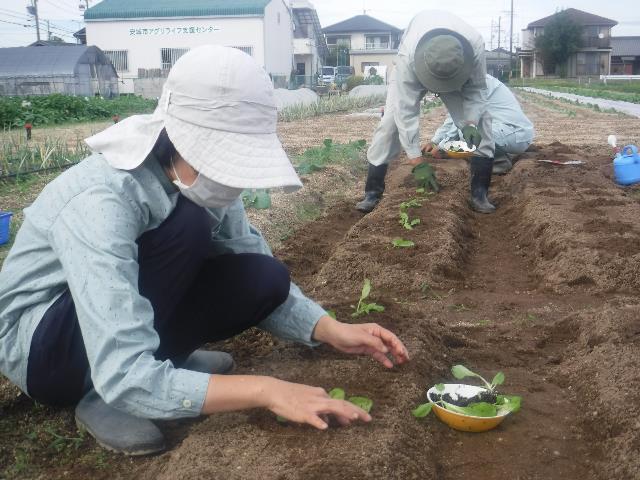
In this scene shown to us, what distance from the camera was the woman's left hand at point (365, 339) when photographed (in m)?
2.09

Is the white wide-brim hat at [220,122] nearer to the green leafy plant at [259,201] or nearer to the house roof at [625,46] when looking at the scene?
the green leafy plant at [259,201]

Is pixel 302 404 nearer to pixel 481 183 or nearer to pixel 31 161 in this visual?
pixel 481 183

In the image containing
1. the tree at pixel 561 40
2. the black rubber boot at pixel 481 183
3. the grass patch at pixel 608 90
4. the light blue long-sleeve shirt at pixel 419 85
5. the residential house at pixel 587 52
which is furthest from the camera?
the residential house at pixel 587 52

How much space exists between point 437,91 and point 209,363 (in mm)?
3174

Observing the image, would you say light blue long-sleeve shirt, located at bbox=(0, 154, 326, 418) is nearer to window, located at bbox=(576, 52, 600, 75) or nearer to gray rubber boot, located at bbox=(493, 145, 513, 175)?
gray rubber boot, located at bbox=(493, 145, 513, 175)

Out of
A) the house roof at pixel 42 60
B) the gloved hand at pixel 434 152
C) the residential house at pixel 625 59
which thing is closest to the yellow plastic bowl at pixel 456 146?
the gloved hand at pixel 434 152

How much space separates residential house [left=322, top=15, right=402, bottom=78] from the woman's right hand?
55.6 m

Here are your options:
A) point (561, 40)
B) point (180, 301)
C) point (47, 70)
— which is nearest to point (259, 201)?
point (180, 301)

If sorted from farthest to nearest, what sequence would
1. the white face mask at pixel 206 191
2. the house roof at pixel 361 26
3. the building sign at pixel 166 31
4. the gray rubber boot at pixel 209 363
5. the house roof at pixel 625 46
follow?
the house roof at pixel 361 26 < the house roof at pixel 625 46 < the building sign at pixel 166 31 < the gray rubber boot at pixel 209 363 < the white face mask at pixel 206 191

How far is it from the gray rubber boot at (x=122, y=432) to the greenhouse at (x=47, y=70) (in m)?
23.2

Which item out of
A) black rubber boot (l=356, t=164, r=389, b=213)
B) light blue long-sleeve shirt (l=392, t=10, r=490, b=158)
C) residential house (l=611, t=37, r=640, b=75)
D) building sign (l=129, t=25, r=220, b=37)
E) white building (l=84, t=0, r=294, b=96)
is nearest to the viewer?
light blue long-sleeve shirt (l=392, t=10, r=490, b=158)

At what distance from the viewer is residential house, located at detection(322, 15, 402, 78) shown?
185 feet

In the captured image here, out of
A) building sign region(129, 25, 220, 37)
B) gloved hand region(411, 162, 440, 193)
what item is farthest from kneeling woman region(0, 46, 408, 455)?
building sign region(129, 25, 220, 37)

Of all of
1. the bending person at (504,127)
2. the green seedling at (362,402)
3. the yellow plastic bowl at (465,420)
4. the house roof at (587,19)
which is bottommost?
the yellow plastic bowl at (465,420)
